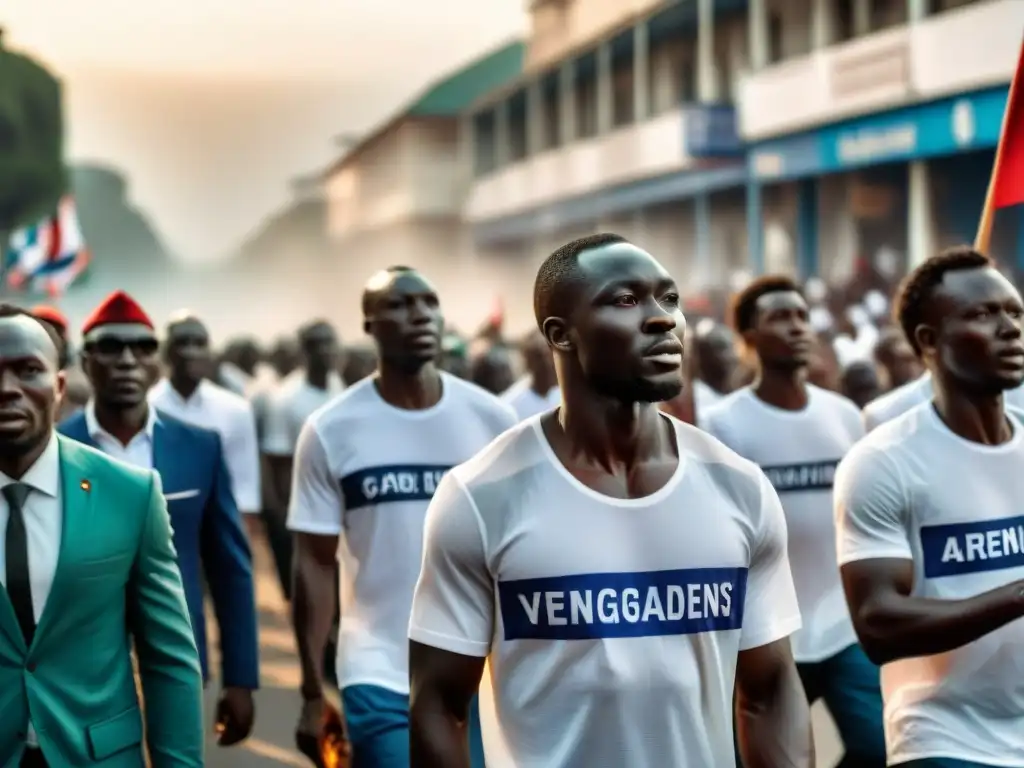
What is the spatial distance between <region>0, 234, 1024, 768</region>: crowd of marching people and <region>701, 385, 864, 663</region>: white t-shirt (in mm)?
12

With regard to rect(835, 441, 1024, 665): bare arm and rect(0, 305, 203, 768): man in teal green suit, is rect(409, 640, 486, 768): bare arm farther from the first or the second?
rect(835, 441, 1024, 665): bare arm

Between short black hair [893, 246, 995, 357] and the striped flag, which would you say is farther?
the striped flag

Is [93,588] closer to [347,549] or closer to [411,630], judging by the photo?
[411,630]

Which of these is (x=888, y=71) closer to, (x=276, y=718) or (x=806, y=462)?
(x=276, y=718)

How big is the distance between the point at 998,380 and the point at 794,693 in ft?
4.84

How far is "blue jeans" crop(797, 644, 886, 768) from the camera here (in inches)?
262

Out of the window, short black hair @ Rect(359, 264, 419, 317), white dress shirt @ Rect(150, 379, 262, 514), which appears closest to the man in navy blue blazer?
short black hair @ Rect(359, 264, 419, 317)

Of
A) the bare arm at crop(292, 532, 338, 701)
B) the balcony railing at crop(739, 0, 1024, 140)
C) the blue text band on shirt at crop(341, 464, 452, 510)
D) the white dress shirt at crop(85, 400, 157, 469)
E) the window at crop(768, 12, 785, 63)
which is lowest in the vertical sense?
the bare arm at crop(292, 532, 338, 701)

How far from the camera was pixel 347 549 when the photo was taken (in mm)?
6551

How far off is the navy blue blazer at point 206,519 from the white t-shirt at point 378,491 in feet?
0.74

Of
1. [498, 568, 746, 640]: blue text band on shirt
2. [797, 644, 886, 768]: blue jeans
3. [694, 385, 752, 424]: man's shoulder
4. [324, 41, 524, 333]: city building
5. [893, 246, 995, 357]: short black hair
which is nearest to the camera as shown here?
[498, 568, 746, 640]: blue text band on shirt

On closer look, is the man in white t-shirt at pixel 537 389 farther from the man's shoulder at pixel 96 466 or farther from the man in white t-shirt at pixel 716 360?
the man's shoulder at pixel 96 466

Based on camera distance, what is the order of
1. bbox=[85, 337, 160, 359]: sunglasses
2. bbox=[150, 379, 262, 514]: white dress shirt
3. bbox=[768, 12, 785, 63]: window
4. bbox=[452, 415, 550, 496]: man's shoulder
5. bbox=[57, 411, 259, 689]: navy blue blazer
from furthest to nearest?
bbox=[768, 12, 785, 63]: window, bbox=[150, 379, 262, 514]: white dress shirt, bbox=[85, 337, 160, 359]: sunglasses, bbox=[57, 411, 259, 689]: navy blue blazer, bbox=[452, 415, 550, 496]: man's shoulder

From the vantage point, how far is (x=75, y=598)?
4.49 metres
